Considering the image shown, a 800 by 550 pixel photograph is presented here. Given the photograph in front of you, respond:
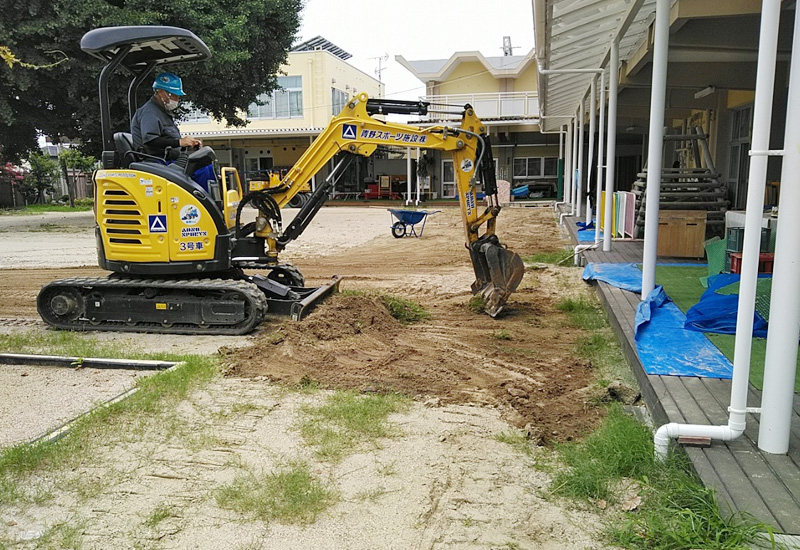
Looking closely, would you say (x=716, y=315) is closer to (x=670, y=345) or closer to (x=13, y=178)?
Result: (x=670, y=345)

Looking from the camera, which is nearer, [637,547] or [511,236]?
[637,547]

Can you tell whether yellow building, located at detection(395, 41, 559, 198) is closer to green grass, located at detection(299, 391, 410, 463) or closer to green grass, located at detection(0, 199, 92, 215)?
green grass, located at detection(0, 199, 92, 215)

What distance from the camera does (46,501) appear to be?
3.58 m

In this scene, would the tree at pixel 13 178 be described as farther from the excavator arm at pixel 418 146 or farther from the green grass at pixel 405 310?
the green grass at pixel 405 310

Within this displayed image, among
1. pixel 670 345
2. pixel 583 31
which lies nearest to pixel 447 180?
pixel 583 31

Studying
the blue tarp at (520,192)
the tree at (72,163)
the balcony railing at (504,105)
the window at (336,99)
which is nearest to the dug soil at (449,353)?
the balcony railing at (504,105)

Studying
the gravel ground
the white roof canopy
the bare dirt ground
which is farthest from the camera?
the white roof canopy

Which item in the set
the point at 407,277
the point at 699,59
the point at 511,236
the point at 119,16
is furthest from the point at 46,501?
the point at 119,16

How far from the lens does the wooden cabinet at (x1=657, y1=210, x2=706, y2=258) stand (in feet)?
30.4

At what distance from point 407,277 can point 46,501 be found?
751cm

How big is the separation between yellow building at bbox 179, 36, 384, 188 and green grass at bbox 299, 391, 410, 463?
3010cm

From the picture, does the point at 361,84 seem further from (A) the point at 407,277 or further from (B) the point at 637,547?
(B) the point at 637,547

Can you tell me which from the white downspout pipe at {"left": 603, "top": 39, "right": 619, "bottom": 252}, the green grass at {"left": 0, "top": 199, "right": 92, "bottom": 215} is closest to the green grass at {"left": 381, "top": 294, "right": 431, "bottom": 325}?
the white downspout pipe at {"left": 603, "top": 39, "right": 619, "bottom": 252}

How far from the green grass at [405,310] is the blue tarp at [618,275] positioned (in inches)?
87.5
